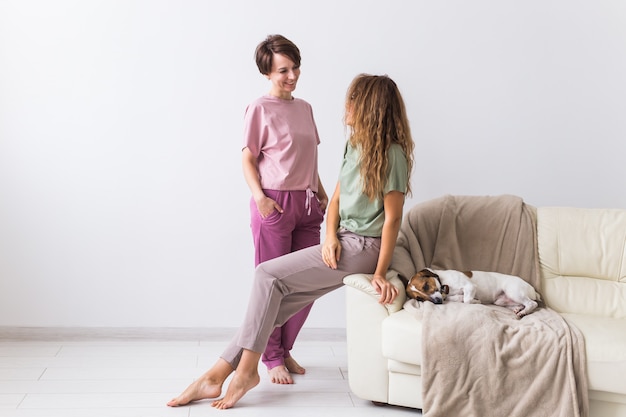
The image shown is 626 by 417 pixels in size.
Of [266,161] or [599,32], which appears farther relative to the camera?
[599,32]

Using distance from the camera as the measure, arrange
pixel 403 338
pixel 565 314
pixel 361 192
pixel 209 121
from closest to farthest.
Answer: pixel 403 338
pixel 361 192
pixel 565 314
pixel 209 121

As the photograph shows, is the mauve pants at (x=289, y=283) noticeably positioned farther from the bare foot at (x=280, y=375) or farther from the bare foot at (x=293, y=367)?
the bare foot at (x=293, y=367)

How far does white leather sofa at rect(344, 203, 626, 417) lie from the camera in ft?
8.18

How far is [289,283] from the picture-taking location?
9.12ft

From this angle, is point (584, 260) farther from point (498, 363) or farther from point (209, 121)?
point (209, 121)

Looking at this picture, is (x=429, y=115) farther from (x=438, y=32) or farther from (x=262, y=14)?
(x=262, y=14)

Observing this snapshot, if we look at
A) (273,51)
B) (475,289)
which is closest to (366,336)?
(475,289)

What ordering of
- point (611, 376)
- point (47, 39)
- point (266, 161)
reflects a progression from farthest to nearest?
point (47, 39) < point (266, 161) < point (611, 376)

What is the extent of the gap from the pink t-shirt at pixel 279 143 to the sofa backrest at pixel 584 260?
3.55 ft

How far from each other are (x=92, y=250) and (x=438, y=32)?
2084 mm

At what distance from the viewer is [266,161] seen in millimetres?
3047

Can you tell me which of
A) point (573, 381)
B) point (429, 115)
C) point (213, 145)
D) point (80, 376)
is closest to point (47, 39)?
point (213, 145)

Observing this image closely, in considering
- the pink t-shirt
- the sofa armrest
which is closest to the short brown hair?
the pink t-shirt

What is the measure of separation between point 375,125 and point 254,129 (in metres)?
0.57
